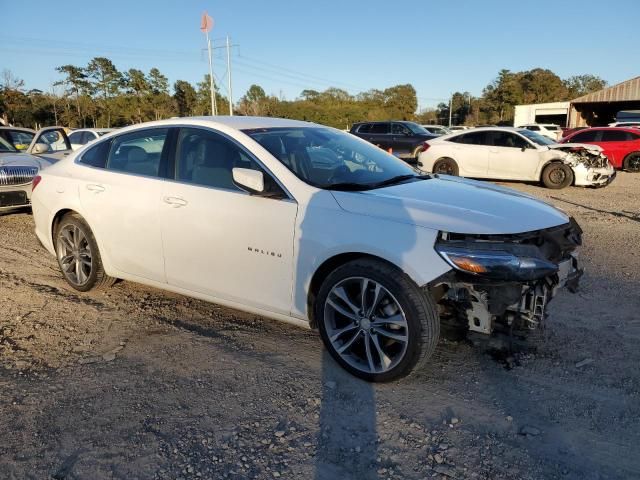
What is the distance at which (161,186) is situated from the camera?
3979 millimetres

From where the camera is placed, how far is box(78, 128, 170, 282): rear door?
404cm

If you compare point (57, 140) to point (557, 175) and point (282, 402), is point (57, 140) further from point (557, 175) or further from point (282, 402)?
point (557, 175)

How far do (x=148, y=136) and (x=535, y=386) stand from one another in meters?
3.55

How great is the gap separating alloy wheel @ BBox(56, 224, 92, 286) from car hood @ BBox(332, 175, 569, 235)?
2.72 metres

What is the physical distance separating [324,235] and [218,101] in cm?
5899

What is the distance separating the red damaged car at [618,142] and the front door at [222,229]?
606 inches

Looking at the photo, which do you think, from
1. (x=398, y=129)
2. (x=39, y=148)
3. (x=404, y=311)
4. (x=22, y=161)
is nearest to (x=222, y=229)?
(x=404, y=311)

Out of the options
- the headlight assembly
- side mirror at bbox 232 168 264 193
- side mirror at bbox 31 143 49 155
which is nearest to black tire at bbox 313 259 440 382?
the headlight assembly

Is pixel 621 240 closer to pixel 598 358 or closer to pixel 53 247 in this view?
pixel 598 358

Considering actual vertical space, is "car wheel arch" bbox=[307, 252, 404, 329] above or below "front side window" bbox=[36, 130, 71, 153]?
below

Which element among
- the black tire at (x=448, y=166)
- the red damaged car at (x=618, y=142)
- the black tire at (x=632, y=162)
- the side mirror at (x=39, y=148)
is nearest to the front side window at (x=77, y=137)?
the side mirror at (x=39, y=148)

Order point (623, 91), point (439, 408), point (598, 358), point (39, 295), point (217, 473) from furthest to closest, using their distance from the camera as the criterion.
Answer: point (623, 91) < point (39, 295) < point (598, 358) < point (439, 408) < point (217, 473)

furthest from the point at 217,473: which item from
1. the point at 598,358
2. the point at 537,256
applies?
the point at 598,358

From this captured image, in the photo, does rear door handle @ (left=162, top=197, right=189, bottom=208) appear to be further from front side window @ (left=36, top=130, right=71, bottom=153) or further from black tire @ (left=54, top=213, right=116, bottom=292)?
front side window @ (left=36, top=130, right=71, bottom=153)
